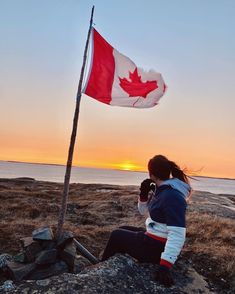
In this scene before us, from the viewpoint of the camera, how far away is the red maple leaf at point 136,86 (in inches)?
350

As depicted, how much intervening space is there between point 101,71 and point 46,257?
470 cm

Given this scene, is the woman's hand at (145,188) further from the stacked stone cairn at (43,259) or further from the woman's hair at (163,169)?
the stacked stone cairn at (43,259)

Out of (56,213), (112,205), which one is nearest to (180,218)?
(56,213)

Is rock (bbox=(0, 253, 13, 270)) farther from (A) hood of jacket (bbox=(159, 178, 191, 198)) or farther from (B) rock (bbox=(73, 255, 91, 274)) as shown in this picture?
(A) hood of jacket (bbox=(159, 178, 191, 198))

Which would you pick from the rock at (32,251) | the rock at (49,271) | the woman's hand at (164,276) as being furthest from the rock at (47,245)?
the woman's hand at (164,276)

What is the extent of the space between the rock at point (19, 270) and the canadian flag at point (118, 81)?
14.0 feet

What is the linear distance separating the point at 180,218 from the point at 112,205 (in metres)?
19.0

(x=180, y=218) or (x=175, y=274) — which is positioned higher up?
(x=180, y=218)

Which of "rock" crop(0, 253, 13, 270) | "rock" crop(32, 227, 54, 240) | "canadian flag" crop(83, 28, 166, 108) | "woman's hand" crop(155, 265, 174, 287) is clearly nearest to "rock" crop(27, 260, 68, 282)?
"rock" crop(32, 227, 54, 240)

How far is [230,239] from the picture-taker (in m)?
12.8

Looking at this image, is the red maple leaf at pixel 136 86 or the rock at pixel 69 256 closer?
the rock at pixel 69 256

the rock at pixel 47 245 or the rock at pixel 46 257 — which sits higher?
the rock at pixel 47 245

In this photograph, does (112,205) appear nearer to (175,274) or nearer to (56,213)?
(56,213)

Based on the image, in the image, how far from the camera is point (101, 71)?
8.55 metres
